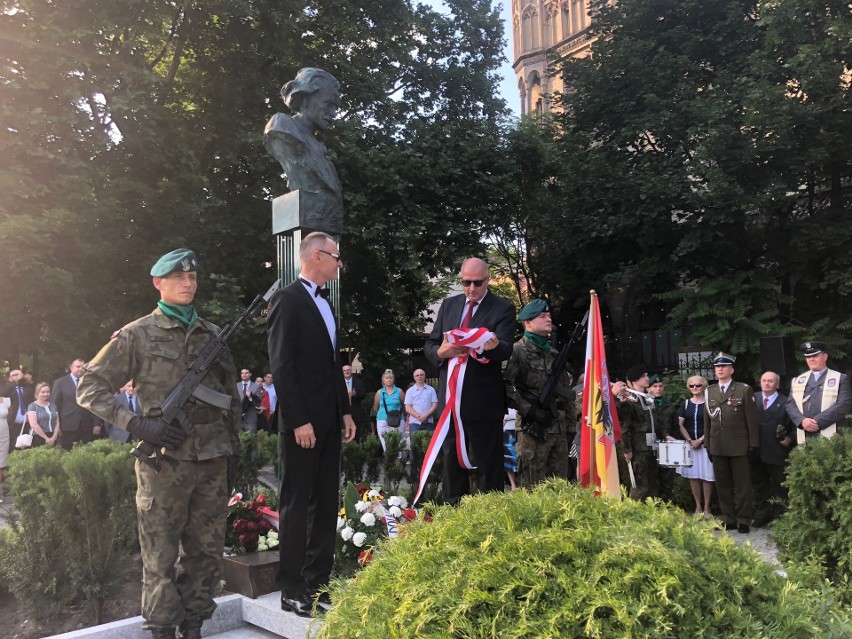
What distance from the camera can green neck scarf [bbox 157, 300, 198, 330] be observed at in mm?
4180

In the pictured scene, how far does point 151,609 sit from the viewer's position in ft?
12.6

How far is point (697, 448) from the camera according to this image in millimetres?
9211

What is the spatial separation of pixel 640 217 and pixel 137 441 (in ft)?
54.3

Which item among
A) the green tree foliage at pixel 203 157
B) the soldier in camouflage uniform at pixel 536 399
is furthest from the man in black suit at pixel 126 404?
the soldier in camouflage uniform at pixel 536 399

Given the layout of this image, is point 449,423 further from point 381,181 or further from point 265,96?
point 265,96

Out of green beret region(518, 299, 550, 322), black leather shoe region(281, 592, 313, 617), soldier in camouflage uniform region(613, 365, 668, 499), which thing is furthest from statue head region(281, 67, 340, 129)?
soldier in camouflage uniform region(613, 365, 668, 499)

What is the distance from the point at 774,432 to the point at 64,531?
805 cm

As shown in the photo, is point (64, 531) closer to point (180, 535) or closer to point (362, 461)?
point (180, 535)

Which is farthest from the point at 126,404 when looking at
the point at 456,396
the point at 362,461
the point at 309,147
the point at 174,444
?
the point at 456,396

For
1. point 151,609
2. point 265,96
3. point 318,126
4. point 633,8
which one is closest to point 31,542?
point 151,609

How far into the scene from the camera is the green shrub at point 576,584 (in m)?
1.71

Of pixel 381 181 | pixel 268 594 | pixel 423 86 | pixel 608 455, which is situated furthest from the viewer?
pixel 423 86

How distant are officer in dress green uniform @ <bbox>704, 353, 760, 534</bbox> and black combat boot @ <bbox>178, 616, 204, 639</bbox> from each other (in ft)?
22.7

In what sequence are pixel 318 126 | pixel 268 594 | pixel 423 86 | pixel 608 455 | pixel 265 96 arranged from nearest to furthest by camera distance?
pixel 268 594 < pixel 608 455 < pixel 318 126 < pixel 265 96 < pixel 423 86
